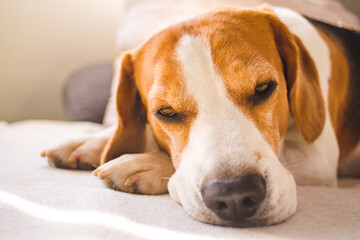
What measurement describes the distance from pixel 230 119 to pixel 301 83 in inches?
21.6

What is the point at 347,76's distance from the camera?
7.18ft

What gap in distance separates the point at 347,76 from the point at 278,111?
0.83 m

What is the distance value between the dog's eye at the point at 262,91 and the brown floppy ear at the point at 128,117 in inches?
23.1

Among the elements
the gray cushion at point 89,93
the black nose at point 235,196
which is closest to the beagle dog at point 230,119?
the black nose at point 235,196

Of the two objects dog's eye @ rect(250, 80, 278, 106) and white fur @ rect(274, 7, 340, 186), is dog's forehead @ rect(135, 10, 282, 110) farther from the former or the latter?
white fur @ rect(274, 7, 340, 186)

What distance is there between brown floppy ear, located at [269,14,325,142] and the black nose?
2.30 feet

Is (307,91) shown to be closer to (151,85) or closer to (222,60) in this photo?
(222,60)

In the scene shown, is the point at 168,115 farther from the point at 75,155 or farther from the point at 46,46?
the point at 46,46

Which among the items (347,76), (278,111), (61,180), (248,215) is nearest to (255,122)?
(278,111)

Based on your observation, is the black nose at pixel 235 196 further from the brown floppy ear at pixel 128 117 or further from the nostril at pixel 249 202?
the brown floppy ear at pixel 128 117

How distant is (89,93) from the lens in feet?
11.6

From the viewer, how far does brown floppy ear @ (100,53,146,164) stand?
5.94 ft

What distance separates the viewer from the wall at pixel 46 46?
171 inches

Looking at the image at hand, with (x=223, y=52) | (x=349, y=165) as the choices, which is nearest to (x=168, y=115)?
(x=223, y=52)
